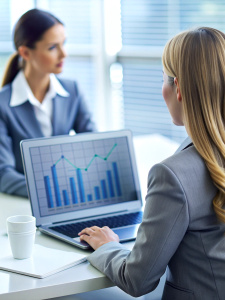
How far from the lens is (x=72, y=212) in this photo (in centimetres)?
153

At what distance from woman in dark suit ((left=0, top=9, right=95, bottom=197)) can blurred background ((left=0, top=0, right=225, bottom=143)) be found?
138cm

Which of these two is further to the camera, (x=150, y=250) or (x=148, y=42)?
(x=148, y=42)

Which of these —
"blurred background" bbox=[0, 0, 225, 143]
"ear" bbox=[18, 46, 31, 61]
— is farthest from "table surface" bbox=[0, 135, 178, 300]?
"blurred background" bbox=[0, 0, 225, 143]

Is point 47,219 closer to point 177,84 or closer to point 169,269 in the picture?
point 169,269

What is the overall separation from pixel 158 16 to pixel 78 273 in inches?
120

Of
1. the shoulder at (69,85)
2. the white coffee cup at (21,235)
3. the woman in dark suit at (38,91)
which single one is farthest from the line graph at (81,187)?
the shoulder at (69,85)

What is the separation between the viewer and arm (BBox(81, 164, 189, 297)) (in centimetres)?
109

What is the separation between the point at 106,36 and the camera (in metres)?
4.23

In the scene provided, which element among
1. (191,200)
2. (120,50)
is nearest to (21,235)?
(191,200)

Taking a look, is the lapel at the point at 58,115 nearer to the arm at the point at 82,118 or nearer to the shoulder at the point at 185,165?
the arm at the point at 82,118

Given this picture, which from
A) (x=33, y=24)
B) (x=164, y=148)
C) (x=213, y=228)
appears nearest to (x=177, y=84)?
(x=213, y=228)

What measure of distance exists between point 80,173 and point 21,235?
0.41 meters

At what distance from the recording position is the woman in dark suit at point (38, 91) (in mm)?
2422

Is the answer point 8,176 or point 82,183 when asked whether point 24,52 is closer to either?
point 8,176
